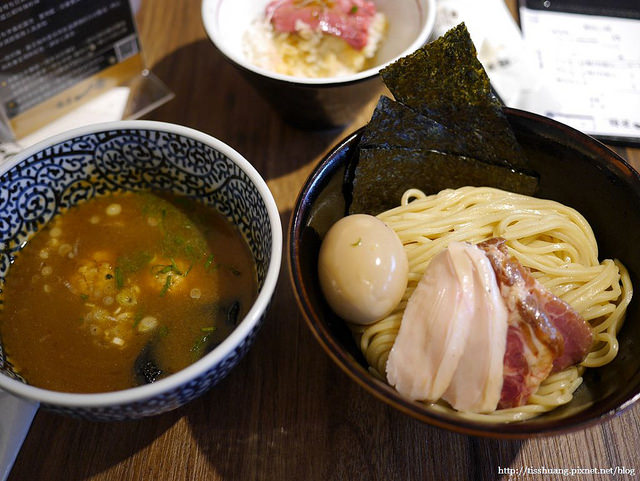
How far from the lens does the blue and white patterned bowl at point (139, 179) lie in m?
1.23

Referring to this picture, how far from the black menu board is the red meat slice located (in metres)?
0.55

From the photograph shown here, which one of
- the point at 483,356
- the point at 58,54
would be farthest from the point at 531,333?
the point at 58,54

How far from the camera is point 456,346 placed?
1148 mm

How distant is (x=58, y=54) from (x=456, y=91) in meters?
1.30

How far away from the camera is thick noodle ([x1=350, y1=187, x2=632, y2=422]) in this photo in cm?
129

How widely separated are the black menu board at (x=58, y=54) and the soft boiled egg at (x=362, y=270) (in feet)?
3.83

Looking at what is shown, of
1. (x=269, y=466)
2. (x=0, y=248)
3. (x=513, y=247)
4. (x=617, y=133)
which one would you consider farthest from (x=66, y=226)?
(x=617, y=133)

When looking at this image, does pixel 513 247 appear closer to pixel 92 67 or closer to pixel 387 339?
pixel 387 339

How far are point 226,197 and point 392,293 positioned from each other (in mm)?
513

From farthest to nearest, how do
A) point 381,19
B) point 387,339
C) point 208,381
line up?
point 381,19
point 387,339
point 208,381

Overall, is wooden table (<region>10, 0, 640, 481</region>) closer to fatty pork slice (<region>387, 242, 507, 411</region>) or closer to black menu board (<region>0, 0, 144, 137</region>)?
fatty pork slice (<region>387, 242, 507, 411</region>)

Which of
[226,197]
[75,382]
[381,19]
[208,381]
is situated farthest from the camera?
[381,19]

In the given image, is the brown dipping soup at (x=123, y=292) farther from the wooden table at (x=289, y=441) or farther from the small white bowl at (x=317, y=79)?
the small white bowl at (x=317, y=79)

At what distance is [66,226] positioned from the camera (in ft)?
4.74
